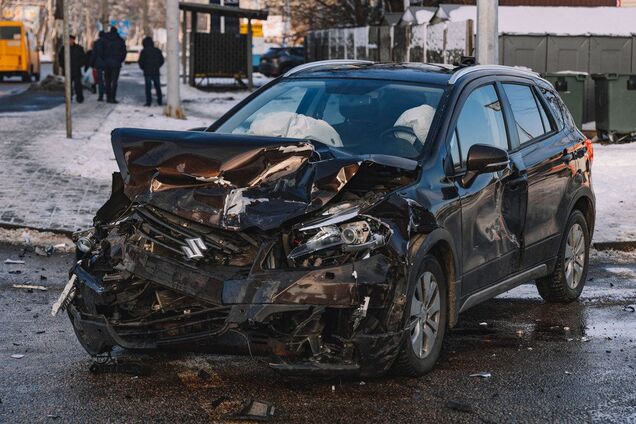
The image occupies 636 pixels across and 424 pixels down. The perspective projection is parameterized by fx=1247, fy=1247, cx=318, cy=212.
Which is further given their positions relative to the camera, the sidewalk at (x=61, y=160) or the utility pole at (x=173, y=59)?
the utility pole at (x=173, y=59)

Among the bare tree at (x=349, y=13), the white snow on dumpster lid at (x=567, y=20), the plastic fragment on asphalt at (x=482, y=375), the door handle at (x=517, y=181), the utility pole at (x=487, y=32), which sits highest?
the bare tree at (x=349, y=13)

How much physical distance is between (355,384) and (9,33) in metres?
45.5

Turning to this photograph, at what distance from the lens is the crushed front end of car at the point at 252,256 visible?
18.9ft

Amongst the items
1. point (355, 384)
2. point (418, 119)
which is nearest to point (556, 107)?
point (418, 119)

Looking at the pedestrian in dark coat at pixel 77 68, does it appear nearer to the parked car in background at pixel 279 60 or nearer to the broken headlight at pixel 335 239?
the broken headlight at pixel 335 239

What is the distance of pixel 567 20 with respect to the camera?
27.4m

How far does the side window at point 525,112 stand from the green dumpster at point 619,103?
44.3 feet

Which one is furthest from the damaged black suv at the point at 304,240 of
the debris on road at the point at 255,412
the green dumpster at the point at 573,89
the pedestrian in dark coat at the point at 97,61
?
the pedestrian in dark coat at the point at 97,61

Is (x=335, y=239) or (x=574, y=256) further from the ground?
(x=335, y=239)

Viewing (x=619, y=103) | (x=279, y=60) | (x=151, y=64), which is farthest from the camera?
(x=279, y=60)

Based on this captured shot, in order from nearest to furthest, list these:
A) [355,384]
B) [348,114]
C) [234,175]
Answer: [234,175], [355,384], [348,114]

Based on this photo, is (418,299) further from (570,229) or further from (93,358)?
(570,229)

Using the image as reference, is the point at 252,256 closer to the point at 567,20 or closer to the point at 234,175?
the point at 234,175

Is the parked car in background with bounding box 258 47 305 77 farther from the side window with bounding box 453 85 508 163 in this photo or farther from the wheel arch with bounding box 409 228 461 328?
the wheel arch with bounding box 409 228 461 328
